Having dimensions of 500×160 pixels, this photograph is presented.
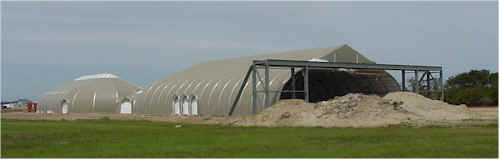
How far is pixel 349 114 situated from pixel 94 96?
5093 centimetres

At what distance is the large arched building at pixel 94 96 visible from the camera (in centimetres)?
8262

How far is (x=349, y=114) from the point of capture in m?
41.5

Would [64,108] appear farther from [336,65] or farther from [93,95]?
[336,65]

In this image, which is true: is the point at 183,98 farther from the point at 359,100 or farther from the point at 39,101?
the point at 39,101

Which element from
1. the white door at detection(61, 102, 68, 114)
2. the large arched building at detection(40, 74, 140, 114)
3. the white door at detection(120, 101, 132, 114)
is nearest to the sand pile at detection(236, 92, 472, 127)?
the white door at detection(120, 101, 132, 114)

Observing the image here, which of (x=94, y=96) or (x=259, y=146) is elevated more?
(x=94, y=96)

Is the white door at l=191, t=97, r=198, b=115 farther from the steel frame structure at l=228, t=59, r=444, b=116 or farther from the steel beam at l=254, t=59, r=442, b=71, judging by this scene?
the steel beam at l=254, t=59, r=442, b=71

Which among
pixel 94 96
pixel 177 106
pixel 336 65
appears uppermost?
pixel 336 65

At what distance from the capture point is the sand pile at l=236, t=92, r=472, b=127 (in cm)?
4050

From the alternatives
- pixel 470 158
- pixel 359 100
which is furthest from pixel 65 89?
pixel 470 158

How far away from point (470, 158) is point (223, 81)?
4420cm

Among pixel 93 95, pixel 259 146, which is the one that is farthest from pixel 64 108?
pixel 259 146

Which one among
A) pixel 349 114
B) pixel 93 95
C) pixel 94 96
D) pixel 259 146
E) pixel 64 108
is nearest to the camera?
pixel 259 146

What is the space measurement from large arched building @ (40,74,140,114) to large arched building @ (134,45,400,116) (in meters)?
9.90
